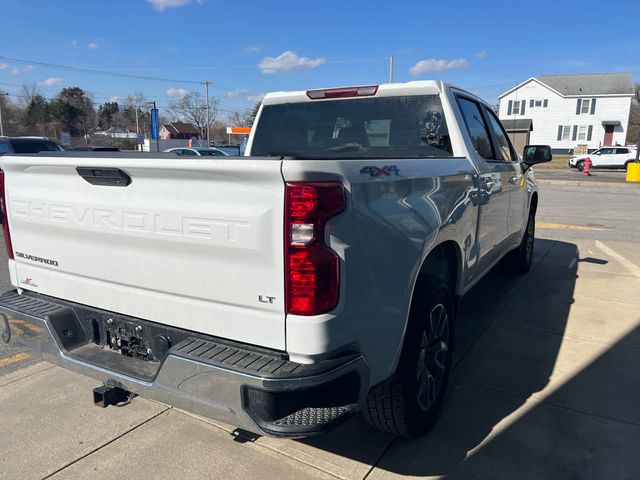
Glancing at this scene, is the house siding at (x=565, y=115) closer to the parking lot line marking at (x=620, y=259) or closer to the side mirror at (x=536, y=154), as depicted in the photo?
the parking lot line marking at (x=620, y=259)

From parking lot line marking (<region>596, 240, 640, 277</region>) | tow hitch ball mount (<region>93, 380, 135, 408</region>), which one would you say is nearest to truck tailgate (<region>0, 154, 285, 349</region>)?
tow hitch ball mount (<region>93, 380, 135, 408</region>)

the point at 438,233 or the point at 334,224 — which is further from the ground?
the point at 334,224

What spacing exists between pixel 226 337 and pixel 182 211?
1.88 ft

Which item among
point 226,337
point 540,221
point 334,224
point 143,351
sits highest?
point 334,224

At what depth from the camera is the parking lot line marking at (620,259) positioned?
22.5 feet

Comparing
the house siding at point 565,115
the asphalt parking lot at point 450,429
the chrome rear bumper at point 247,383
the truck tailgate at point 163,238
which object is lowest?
the asphalt parking lot at point 450,429

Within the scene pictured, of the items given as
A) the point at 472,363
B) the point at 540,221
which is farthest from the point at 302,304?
the point at 540,221

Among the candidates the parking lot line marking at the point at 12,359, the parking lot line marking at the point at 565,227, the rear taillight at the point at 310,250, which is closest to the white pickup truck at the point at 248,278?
the rear taillight at the point at 310,250

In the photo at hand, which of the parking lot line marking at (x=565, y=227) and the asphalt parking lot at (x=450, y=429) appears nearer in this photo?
the asphalt parking lot at (x=450, y=429)

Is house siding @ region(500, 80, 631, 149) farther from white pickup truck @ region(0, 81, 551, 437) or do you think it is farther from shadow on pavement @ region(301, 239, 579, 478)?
white pickup truck @ region(0, 81, 551, 437)

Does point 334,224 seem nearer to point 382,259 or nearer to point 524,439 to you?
point 382,259

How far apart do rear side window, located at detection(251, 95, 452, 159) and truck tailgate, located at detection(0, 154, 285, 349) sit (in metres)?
1.57

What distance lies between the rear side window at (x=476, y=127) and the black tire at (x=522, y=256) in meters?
2.25

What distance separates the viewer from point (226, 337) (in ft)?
7.07
